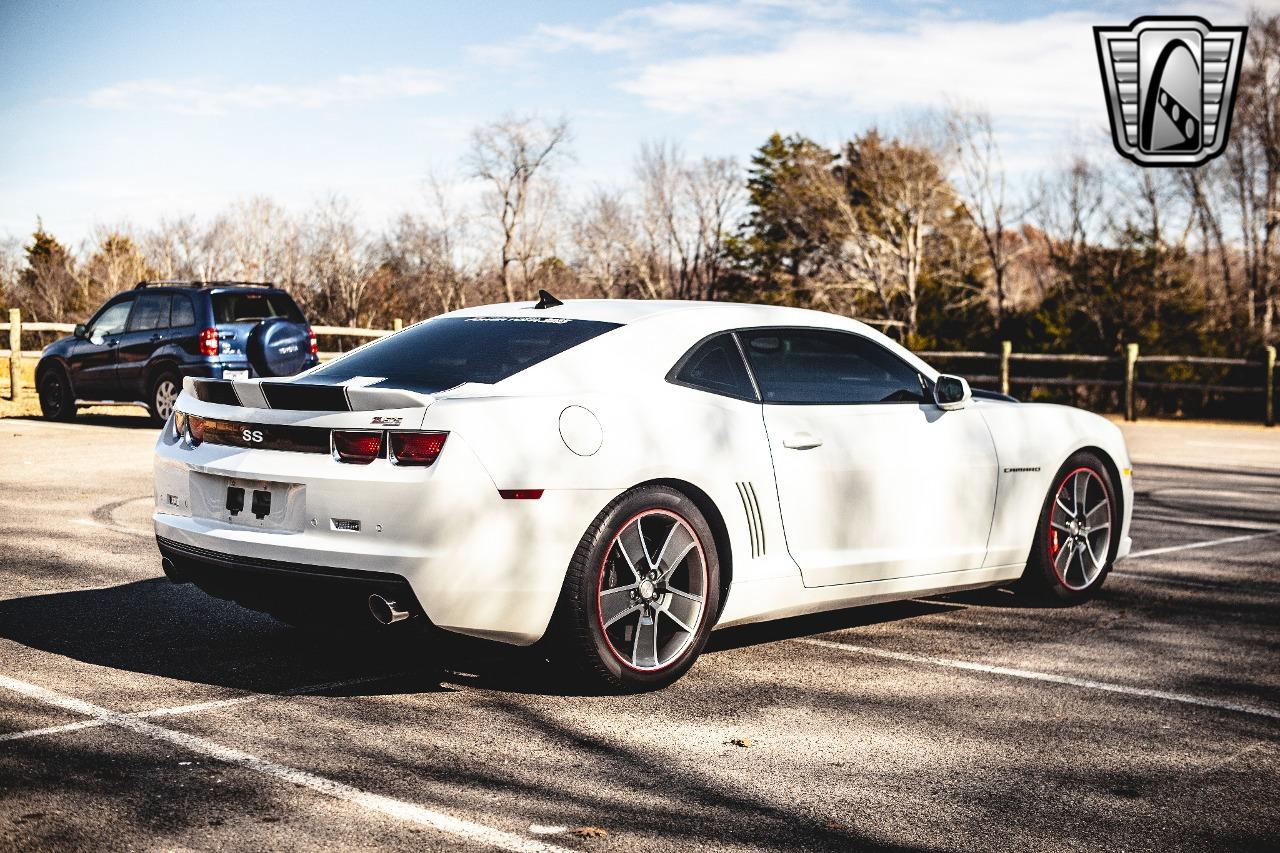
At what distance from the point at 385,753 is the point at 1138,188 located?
37151 mm

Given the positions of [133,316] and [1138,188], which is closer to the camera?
[133,316]

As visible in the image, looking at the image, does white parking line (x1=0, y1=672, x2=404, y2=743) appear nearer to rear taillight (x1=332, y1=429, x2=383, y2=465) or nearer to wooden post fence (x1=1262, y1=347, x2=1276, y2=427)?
rear taillight (x1=332, y1=429, x2=383, y2=465)

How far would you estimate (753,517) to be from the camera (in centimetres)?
553

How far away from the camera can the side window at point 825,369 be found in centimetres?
590

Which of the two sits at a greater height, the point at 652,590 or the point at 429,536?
the point at 429,536

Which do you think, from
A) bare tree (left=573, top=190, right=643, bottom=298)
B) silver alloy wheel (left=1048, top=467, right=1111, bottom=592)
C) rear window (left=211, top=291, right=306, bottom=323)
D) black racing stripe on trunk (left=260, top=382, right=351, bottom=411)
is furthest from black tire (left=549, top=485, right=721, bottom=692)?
bare tree (left=573, top=190, right=643, bottom=298)

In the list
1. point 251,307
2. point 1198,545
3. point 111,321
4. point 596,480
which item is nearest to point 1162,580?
point 1198,545

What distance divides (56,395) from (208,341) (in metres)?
3.36

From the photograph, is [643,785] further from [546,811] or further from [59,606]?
[59,606]

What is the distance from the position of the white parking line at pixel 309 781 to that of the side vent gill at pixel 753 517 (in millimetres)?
2085

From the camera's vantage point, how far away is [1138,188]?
124ft

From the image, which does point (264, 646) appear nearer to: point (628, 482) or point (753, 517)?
point (628, 482)

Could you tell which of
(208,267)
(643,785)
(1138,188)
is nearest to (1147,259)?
(1138,188)

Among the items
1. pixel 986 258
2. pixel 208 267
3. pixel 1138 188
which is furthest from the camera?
pixel 208 267
